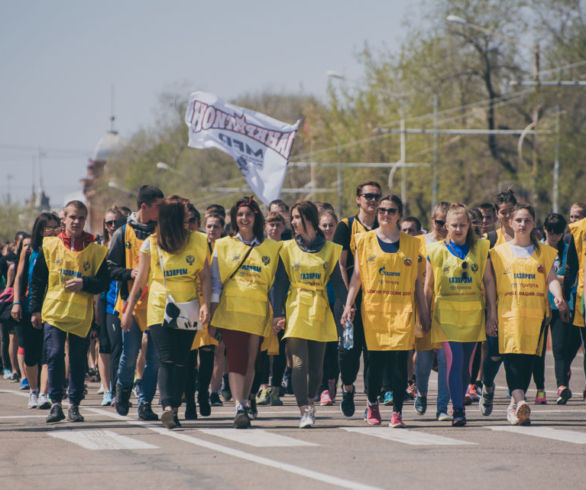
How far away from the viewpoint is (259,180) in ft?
59.9

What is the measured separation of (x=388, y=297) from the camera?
33.6ft

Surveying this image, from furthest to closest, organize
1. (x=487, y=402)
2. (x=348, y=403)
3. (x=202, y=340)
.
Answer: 1. (x=487, y=402)
2. (x=202, y=340)
3. (x=348, y=403)

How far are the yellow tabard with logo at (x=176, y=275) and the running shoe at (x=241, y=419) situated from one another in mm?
966

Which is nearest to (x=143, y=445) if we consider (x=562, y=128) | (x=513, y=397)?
(x=513, y=397)

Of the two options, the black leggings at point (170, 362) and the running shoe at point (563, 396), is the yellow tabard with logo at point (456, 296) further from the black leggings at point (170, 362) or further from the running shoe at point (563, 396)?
the running shoe at point (563, 396)

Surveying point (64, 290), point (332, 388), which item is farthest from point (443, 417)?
point (64, 290)

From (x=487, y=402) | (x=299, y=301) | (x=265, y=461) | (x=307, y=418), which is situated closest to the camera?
(x=265, y=461)

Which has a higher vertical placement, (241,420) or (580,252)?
(580,252)

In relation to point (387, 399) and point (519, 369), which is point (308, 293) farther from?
point (387, 399)

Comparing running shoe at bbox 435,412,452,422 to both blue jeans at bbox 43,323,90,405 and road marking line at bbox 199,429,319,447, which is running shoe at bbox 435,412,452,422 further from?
blue jeans at bbox 43,323,90,405

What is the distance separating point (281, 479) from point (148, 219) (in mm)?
3825

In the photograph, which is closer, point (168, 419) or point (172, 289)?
point (168, 419)

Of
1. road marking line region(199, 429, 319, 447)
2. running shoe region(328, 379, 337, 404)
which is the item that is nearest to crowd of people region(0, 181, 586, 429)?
road marking line region(199, 429, 319, 447)

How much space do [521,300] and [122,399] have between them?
3.58 meters
